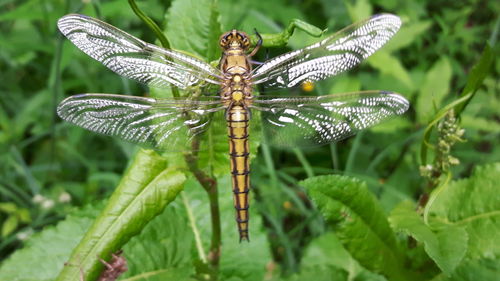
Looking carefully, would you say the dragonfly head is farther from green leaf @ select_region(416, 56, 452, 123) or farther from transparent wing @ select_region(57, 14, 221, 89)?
green leaf @ select_region(416, 56, 452, 123)

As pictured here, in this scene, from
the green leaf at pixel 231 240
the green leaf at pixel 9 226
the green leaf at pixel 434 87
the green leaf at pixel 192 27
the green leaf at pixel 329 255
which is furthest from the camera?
the green leaf at pixel 434 87

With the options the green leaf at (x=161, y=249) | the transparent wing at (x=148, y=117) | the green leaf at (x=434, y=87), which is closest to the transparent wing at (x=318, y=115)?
the transparent wing at (x=148, y=117)

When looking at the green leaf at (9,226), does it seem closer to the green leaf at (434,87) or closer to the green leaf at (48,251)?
the green leaf at (48,251)

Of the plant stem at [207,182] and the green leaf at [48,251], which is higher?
the plant stem at [207,182]

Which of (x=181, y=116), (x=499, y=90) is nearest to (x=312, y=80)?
(x=181, y=116)

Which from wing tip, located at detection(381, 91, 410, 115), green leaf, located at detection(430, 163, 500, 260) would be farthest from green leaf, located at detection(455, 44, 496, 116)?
green leaf, located at detection(430, 163, 500, 260)

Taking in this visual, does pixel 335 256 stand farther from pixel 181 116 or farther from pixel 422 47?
pixel 422 47

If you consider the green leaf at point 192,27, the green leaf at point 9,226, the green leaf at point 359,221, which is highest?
the green leaf at point 192,27

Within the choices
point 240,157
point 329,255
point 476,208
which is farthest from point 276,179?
point 476,208
